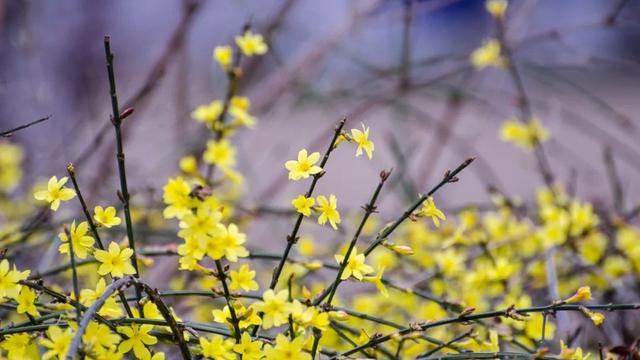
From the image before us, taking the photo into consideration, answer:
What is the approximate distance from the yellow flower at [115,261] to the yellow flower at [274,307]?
20 cm

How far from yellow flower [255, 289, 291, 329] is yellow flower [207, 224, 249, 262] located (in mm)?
71

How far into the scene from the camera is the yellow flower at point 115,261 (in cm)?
98

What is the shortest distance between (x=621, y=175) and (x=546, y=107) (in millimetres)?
3752

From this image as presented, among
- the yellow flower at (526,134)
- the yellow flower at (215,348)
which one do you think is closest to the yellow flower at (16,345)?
the yellow flower at (215,348)

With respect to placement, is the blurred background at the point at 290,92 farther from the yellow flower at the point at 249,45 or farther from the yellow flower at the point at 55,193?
the yellow flower at the point at 55,193

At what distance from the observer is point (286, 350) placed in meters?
0.92

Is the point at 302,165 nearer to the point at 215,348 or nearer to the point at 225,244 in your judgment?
the point at 225,244

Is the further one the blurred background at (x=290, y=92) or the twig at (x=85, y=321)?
the blurred background at (x=290, y=92)

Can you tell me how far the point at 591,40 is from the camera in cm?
968

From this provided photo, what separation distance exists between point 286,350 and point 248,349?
0.18 feet

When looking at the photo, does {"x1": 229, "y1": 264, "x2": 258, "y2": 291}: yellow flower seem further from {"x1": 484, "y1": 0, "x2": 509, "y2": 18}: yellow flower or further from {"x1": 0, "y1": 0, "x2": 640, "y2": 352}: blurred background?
{"x1": 484, "y1": 0, "x2": 509, "y2": 18}: yellow flower

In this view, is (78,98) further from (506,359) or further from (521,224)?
(506,359)

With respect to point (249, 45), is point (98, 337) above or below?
below

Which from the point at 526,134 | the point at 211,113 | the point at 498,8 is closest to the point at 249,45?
the point at 211,113
